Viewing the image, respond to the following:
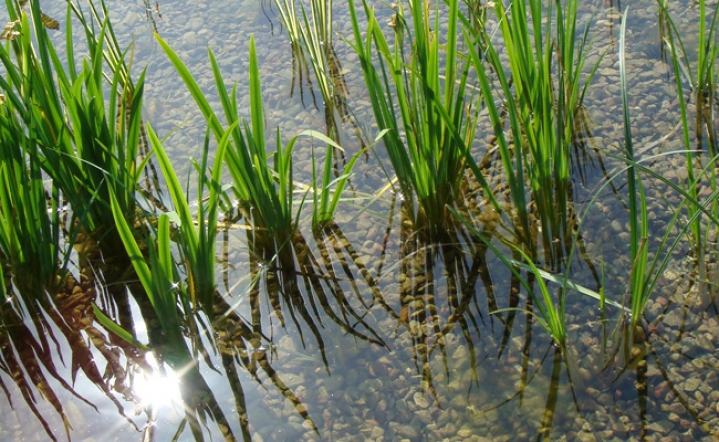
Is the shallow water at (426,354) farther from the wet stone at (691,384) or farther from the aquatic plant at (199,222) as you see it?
the aquatic plant at (199,222)

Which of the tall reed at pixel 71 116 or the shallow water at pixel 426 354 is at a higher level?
the tall reed at pixel 71 116

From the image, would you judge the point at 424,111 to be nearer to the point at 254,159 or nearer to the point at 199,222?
the point at 254,159

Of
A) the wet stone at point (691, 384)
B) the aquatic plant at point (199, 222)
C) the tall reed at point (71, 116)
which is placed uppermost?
the tall reed at point (71, 116)

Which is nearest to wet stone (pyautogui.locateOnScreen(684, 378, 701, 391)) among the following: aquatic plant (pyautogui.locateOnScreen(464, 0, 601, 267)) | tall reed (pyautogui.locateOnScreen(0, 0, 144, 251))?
aquatic plant (pyautogui.locateOnScreen(464, 0, 601, 267))

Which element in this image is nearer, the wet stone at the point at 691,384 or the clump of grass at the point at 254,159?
the wet stone at the point at 691,384

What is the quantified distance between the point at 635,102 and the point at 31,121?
6.38 feet

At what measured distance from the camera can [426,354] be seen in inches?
78.2

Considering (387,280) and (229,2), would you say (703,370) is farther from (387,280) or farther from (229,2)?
(229,2)

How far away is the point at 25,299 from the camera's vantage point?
223 cm

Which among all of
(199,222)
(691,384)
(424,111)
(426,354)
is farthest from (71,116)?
(691,384)

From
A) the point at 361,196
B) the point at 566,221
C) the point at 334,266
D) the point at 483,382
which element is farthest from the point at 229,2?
the point at 483,382

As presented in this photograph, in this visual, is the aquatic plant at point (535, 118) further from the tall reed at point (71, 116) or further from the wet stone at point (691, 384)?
the tall reed at point (71, 116)

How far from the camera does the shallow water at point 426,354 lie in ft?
5.93

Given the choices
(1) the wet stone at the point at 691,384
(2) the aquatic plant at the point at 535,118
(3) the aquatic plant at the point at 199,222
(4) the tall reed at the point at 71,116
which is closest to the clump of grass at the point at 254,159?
(3) the aquatic plant at the point at 199,222
